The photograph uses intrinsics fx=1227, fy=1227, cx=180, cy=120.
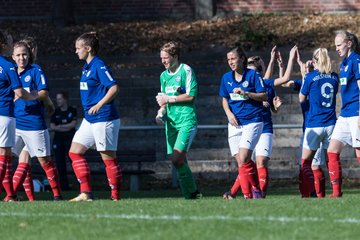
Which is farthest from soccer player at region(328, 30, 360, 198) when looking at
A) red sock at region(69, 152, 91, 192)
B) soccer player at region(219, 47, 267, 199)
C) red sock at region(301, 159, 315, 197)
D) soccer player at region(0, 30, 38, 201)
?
soccer player at region(0, 30, 38, 201)

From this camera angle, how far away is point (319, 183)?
17.2 meters

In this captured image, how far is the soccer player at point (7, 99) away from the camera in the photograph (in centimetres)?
1516

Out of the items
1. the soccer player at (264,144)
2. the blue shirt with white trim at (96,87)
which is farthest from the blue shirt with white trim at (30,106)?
the soccer player at (264,144)

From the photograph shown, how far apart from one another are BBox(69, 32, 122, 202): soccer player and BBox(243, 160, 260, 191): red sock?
1726 mm

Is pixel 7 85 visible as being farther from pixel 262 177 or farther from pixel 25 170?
pixel 262 177

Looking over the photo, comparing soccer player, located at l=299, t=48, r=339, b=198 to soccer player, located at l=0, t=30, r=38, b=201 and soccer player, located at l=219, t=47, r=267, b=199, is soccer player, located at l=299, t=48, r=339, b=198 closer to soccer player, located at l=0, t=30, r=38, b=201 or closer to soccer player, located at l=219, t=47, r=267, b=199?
soccer player, located at l=219, t=47, r=267, b=199

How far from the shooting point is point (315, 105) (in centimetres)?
1678

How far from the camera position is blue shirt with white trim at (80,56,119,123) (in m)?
15.5

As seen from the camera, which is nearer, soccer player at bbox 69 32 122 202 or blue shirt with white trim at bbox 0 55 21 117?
blue shirt with white trim at bbox 0 55 21 117

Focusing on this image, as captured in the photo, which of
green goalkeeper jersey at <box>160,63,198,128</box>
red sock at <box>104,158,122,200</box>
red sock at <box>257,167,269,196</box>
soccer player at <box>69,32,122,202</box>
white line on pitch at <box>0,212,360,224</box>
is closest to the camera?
white line on pitch at <box>0,212,360,224</box>

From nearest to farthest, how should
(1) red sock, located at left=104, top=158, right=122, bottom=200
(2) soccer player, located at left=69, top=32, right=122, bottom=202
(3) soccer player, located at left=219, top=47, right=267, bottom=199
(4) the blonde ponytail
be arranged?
(2) soccer player, located at left=69, top=32, right=122, bottom=202, (1) red sock, located at left=104, top=158, right=122, bottom=200, (3) soccer player, located at left=219, top=47, right=267, bottom=199, (4) the blonde ponytail

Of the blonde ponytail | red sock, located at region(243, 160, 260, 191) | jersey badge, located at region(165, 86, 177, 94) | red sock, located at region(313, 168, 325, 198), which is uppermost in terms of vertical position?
the blonde ponytail

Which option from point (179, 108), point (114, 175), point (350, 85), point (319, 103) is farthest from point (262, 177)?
point (114, 175)

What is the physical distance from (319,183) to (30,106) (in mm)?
4178
